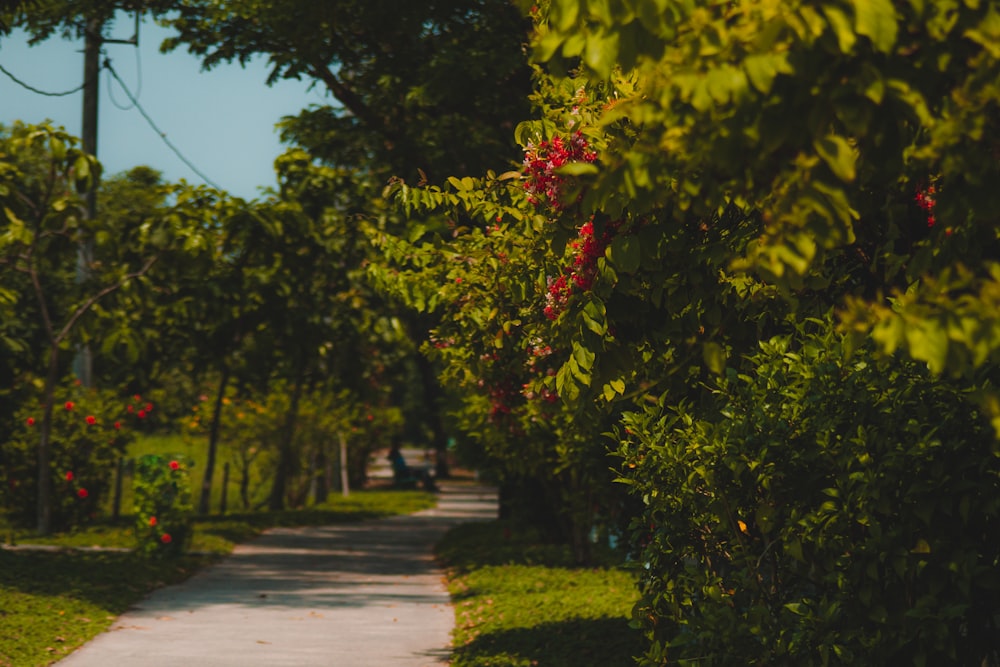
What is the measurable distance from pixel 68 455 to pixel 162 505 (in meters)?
4.65

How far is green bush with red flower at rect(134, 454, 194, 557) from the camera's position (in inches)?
641

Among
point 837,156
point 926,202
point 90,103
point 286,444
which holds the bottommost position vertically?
point 286,444

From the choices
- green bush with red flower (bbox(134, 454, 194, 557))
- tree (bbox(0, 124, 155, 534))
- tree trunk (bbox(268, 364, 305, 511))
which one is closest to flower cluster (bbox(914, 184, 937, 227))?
tree (bbox(0, 124, 155, 534))

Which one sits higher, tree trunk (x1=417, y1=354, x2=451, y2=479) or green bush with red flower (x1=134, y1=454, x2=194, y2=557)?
tree trunk (x1=417, y1=354, x2=451, y2=479)

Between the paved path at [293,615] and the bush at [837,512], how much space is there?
4.64m

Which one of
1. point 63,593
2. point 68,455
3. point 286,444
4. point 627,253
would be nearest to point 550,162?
point 627,253

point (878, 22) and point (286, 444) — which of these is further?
point (286, 444)

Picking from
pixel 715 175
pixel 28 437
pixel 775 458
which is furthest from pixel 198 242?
pixel 715 175

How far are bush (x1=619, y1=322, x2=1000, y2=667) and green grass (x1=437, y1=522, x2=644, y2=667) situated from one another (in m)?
1.03

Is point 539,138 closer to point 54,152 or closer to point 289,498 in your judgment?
point 54,152

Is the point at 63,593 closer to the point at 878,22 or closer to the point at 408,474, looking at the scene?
the point at 878,22

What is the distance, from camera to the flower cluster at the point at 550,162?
224 inches

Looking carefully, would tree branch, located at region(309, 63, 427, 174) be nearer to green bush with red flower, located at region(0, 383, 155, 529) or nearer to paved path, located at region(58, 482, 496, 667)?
paved path, located at region(58, 482, 496, 667)

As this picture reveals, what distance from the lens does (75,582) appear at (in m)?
13.3
